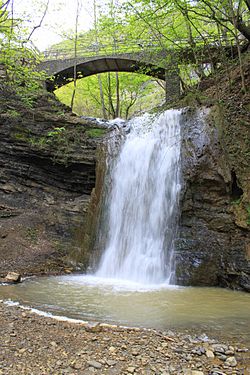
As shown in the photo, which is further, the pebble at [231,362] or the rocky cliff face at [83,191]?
the rocky cliff face at [83,191]

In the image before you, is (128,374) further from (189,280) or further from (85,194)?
(85,194)

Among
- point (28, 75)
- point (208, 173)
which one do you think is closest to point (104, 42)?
point (28, 75)

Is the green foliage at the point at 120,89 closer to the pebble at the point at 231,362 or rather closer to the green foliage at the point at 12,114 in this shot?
the green foliage at the point at 12,114

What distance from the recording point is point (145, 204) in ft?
30.6

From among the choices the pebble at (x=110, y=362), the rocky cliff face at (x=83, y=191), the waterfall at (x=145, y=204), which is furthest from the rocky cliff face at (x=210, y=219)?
the pebble at (x=110, y=362)

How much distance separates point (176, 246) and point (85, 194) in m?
4.71

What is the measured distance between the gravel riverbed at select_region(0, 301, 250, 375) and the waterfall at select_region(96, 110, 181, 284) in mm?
3989

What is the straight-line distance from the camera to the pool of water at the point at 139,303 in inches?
180

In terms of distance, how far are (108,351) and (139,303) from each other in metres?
2.34

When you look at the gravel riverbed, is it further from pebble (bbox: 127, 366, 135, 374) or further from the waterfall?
the waterfall

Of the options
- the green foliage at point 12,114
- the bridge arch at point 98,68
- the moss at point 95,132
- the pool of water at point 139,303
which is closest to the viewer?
the pool of water at point 139,303

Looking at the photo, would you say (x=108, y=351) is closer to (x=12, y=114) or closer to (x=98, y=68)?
(x=12, y=114)

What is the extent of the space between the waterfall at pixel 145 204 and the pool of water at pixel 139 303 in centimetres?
74

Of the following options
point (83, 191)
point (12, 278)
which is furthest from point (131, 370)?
point (83, 191)
